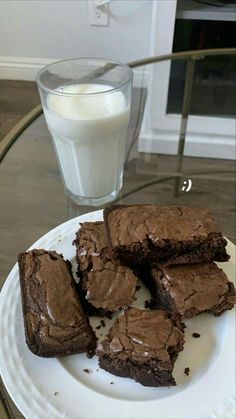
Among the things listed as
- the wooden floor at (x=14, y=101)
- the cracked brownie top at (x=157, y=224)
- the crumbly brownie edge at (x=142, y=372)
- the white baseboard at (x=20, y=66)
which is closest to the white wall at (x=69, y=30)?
the white baseboard at (x=20, y=66)

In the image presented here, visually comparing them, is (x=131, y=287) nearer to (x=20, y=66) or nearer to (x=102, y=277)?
(x=102, y=277)

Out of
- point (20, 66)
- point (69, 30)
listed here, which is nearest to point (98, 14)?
point (69, 30)

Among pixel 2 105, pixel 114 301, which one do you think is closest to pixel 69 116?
pixel 114 301

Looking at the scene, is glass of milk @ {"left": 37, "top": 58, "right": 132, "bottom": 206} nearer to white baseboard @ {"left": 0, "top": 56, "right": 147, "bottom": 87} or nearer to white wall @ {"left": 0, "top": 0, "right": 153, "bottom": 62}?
white wall @ {"left": 0, "top": 0, "right": 153, "bottom": 62}

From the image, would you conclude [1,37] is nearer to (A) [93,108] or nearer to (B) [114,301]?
(A) [93,108]

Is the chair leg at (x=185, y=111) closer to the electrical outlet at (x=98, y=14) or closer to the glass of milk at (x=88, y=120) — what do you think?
the glass of milk at (x=88, y=120)

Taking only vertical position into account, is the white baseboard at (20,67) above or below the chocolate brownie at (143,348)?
below
